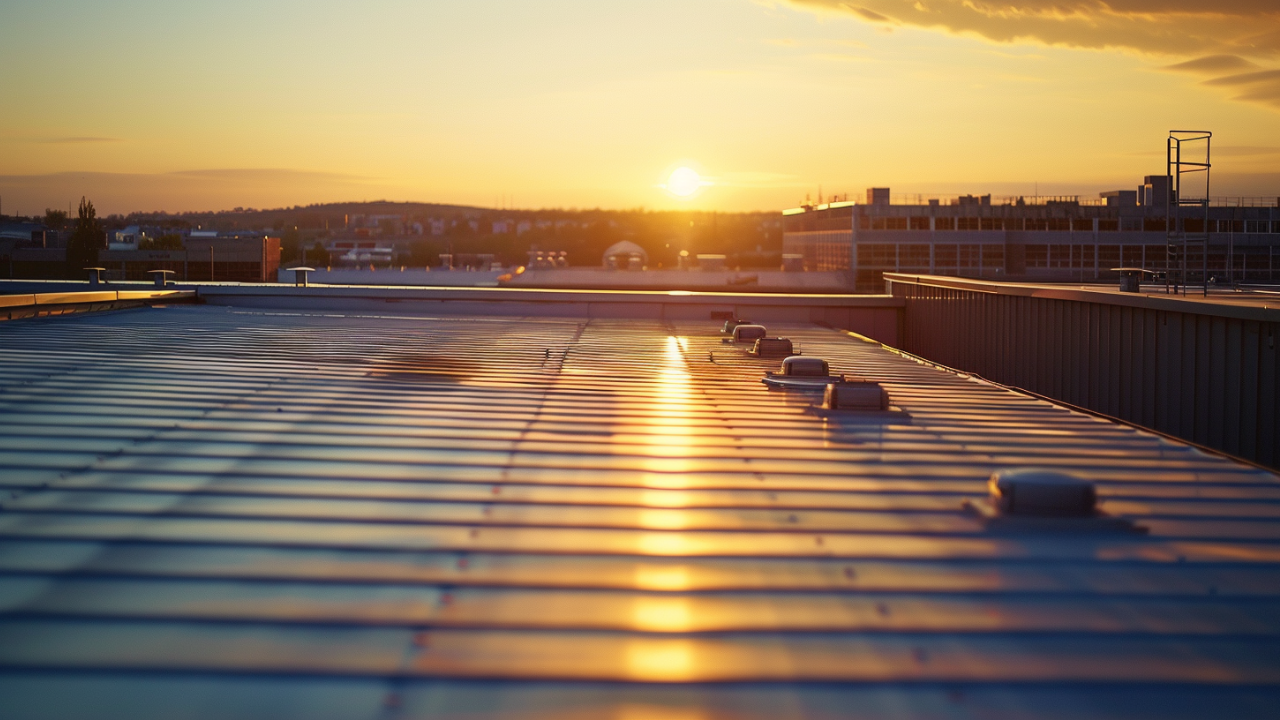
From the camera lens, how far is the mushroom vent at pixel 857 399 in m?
9.69

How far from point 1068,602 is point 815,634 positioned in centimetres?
125

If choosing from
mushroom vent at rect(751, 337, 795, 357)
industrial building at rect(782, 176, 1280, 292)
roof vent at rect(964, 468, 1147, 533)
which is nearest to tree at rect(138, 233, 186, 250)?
industrial building at rect(782, 176, 1280, 292)

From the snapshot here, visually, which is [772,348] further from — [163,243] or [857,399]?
[163,243]

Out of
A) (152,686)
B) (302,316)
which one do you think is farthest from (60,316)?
(152,686)

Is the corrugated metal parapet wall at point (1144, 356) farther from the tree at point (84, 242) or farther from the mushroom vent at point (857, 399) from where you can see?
the tree at point (84, 242)

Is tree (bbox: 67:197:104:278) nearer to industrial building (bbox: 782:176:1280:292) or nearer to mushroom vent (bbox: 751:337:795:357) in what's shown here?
industrial building (bbox: 782:176:1280:292)

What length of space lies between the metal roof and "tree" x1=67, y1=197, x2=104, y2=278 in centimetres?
5465

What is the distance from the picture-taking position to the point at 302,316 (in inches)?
874

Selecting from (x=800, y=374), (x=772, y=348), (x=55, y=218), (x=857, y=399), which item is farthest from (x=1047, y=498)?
(x=55, y=218)

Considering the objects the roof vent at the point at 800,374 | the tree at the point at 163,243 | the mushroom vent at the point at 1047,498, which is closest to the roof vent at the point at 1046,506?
the mushroom vent at the point at 1047,498

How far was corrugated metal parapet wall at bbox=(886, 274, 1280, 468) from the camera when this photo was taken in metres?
10.4

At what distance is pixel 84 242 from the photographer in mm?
63344

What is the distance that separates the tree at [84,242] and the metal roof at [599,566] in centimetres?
5465

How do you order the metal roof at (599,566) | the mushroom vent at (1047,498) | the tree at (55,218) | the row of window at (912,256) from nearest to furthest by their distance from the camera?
the metal roof at (599,566), the mushroom vent at (1047,498), the row of window at (912,256), the tree at (55,218)
